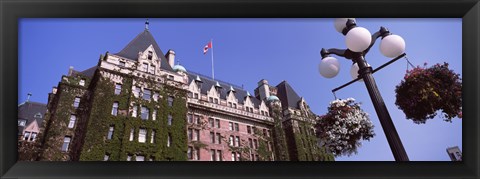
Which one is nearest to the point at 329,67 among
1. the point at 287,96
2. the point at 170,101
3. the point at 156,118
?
the point at 156,118

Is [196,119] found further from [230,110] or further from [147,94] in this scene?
[147,94]

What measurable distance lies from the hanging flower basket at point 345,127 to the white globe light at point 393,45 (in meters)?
1.24

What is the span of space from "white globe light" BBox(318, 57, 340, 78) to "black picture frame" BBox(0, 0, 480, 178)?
0.99 metres

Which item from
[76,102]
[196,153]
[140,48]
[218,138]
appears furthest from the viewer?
[218,138]

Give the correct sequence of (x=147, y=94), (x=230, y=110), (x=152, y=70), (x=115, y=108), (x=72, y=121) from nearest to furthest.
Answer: (x=115, y=108)
(x=72, y=121)
(x=147, y=94)
(x=152, y=70)
(x=230, y=110)

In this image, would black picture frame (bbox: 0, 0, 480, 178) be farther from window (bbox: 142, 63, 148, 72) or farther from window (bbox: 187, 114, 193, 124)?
window (bbox: 187, 114, 193, 124)

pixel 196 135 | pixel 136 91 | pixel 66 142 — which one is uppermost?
pixel 136 91

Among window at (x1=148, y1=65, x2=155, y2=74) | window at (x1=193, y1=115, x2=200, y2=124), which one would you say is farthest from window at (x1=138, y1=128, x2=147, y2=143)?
window at (x1=193, y1=115, x2=200, y2=124)

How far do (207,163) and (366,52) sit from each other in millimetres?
3017

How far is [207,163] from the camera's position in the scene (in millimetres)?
4074

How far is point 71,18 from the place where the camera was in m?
4.15

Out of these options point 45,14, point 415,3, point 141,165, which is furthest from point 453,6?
point 45,14

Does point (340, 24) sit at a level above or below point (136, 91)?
below

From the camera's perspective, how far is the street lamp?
14.6ft
